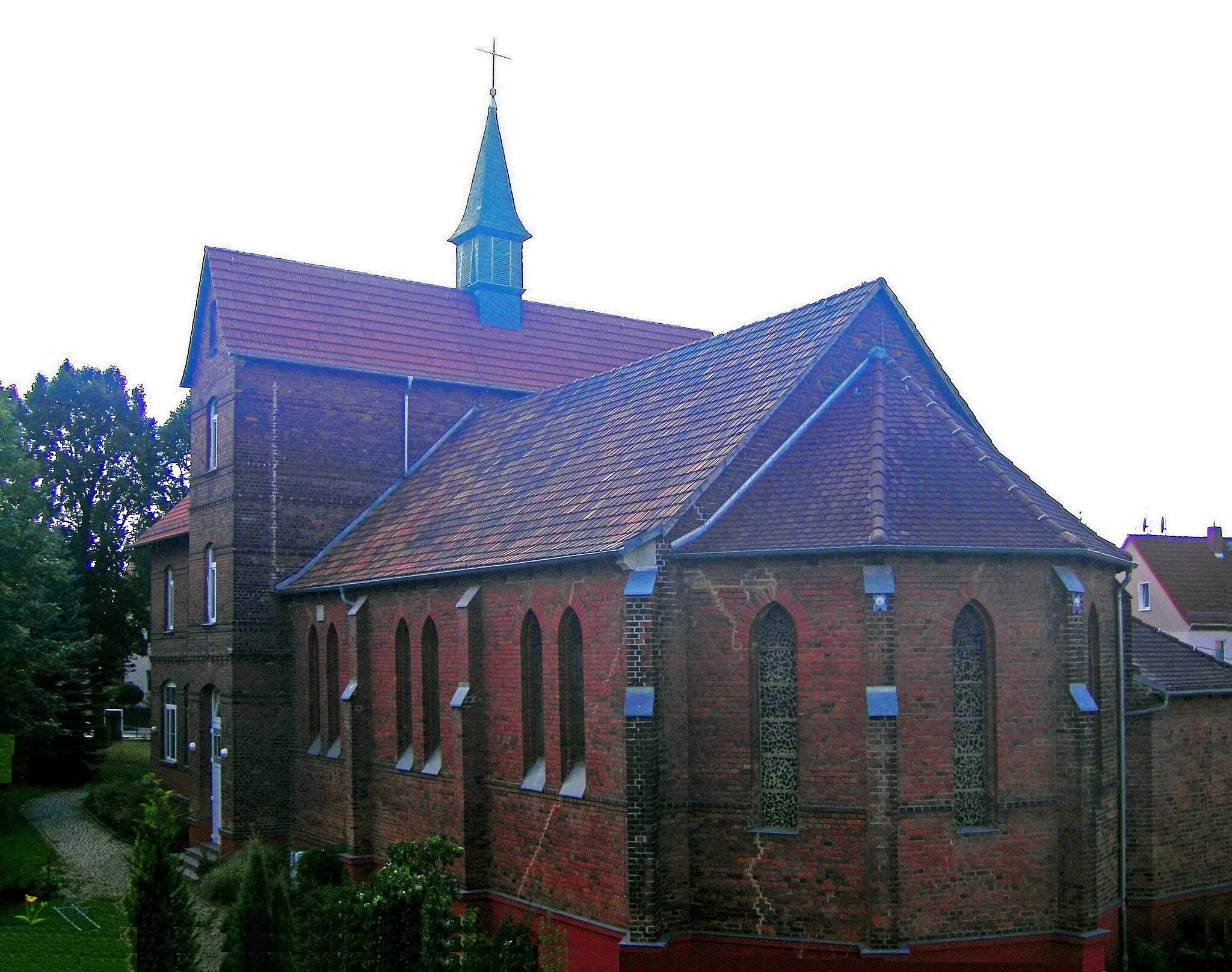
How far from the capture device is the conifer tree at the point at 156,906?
45.1ft

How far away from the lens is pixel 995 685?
15.0 metres

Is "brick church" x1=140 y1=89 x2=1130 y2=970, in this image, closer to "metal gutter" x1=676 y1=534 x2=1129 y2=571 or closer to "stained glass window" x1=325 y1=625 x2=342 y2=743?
"metal gutter" x1=676 y1=534 x2=1129 y2=571

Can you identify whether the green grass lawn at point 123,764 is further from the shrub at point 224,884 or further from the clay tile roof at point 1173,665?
the clay tile roof at point 1173,665

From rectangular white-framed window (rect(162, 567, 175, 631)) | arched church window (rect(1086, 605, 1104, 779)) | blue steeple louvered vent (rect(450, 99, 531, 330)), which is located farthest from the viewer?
rectangular white-framed window (rect(162, 567, 175, 631))

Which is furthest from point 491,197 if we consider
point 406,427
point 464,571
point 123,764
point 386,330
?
point 123,764

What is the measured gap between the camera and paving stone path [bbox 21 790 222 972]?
798 inches

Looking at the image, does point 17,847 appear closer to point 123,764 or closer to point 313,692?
point 313,692

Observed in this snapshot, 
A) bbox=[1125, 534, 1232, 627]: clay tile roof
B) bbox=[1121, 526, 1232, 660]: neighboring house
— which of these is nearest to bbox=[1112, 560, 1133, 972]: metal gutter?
bbox=[1121, 526, 1232, 660]: neighboring house

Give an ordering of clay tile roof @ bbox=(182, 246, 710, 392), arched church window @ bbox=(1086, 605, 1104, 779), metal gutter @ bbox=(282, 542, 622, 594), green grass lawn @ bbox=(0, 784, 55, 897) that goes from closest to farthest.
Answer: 1. metal gutter @ bbox=(282, 542, 622, 594)
2. arched church window @ bbox=(1086, 605, 1104, 779)
3. green grass lawn @ bbox=(0, 784, 55, 897)
4. clay tile roof @ bbox=(182, 246, 710, 392)

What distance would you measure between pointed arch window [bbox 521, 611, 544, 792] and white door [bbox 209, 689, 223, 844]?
35.5 feet

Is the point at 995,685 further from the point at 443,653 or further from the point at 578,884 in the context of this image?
the point at 443,653

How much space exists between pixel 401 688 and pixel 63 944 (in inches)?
271

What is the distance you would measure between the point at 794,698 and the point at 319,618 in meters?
12.2

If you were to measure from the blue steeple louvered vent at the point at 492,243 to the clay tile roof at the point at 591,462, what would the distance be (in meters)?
5.92
